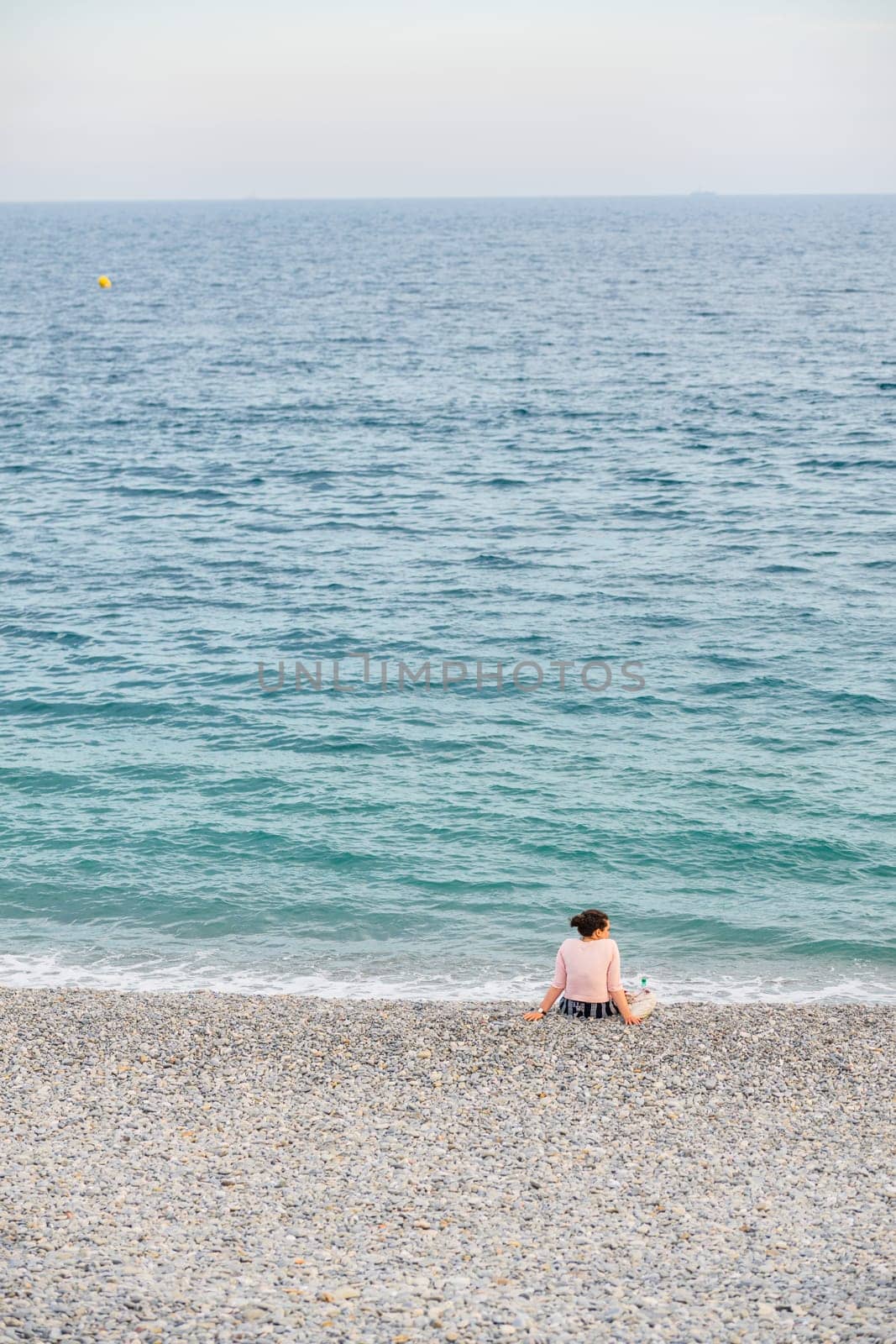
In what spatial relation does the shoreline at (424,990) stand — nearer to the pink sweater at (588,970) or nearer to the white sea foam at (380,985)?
the white sea foam at (380,985)

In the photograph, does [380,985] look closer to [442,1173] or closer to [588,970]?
[588,970]

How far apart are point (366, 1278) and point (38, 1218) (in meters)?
2.89

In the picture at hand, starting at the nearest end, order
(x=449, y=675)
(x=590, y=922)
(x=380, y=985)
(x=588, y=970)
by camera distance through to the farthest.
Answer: (x=590, y=922), (x=588, y=970), (x=380, y=985), (x=449, y=675)

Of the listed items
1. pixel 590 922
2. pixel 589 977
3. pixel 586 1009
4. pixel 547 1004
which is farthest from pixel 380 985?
pixel 590 922

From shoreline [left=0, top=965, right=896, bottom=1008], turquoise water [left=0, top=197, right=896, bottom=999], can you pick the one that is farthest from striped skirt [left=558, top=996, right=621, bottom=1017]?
turquoise water [left=0, top=197, right=896, bottom=999]

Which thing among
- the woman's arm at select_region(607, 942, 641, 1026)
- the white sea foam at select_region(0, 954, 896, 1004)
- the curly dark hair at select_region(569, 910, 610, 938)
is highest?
the curly dark hair at select_region(569, 910, 610, 938)

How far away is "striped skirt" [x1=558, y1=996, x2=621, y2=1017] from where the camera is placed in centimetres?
1558

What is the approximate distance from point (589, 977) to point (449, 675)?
14381 mm

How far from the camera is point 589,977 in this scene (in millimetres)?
15406

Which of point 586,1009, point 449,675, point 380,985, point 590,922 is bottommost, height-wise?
point 380,985

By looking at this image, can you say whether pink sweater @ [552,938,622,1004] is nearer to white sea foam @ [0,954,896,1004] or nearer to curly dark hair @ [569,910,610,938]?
curly dark hair @ [569,910,610,938]

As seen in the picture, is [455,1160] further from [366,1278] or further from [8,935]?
[8,935]

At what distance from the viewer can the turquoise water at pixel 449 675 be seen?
66.4 ft

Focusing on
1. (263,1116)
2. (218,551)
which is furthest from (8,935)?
(218,551)
